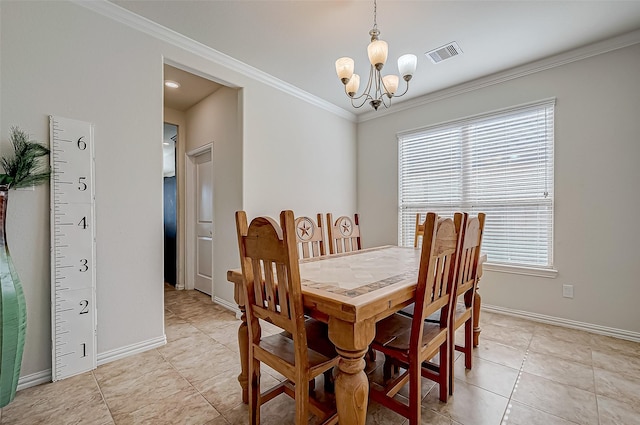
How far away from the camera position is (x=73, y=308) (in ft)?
6.47

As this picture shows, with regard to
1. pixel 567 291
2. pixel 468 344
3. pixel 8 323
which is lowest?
pixel 468 344

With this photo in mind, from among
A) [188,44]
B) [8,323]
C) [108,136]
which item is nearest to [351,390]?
[8,323]

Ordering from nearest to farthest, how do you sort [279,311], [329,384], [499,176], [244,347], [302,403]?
[302,403] < [279,311] < [244,347] < [329,384] < [499,176]

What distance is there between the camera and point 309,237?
248cm

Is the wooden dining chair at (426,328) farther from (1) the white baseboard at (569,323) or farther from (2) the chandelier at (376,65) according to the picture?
(1) the white baseboard at (569,323)

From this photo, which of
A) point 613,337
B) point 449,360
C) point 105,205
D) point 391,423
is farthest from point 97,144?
point 613,337

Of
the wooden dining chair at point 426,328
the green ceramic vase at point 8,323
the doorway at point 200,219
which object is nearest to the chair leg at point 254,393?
the wooden dining chair at point 426,328

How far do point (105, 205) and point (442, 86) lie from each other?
383 centimetres

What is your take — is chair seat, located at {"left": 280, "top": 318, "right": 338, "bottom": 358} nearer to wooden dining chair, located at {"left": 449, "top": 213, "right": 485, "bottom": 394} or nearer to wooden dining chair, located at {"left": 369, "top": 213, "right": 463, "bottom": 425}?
wooden dining chair, located at {"left": 369, "top": 213, "right": 463, "bottom": 425}

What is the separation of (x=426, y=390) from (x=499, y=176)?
8.42 ft

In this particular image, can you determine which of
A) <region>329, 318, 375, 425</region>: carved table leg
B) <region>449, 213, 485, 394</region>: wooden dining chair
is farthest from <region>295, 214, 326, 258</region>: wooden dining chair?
<region>329, 318, 375, 425</region>: carved table leg

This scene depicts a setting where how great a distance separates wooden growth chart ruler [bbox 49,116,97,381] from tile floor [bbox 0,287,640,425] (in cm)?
20

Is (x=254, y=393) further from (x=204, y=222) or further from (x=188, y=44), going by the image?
(x=204, y=222)

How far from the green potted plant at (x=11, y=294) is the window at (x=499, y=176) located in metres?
3.93
